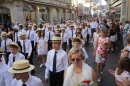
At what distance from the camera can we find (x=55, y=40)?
13.4 feet

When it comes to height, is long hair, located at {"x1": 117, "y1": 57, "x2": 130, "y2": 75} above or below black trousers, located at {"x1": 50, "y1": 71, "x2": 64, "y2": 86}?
above

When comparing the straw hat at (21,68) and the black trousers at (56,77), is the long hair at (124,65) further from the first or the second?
the straw hat at (21,68)

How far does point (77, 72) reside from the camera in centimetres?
269

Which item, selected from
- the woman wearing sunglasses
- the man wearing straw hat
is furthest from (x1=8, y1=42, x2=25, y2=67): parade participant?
the woman wearing sunglasses

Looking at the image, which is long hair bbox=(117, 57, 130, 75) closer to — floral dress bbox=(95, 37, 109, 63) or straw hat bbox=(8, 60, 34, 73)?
straw hat bbox=(8, 60, 34, 73)

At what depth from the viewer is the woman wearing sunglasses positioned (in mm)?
2598

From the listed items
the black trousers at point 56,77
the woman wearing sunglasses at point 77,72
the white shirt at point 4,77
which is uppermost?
the woman wearing sunglasses at point 77,72

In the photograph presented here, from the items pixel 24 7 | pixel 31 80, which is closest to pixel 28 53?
pixel 31 80

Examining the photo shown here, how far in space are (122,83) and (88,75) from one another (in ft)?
3.22

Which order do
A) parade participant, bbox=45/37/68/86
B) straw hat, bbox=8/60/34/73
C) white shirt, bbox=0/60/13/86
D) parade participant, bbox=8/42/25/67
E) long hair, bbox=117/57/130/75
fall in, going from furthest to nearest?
parade participant, bbox=8/42/25/67
parade participant, bbox=45/37/68/86
white shirt, bbox=0/60/13/86
long hair, bbox=117/57/130/75
straw hat, bbox=8/60/34/73

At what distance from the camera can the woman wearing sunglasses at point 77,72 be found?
102 inches

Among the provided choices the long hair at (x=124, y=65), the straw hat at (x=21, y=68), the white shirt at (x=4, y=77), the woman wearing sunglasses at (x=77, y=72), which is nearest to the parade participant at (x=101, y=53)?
the long hair at (x=124, y=65)

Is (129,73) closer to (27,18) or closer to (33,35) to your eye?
(33,35)

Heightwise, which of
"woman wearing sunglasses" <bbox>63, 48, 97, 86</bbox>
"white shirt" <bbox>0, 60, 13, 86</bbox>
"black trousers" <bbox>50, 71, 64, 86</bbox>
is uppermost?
"woman wearing sunglasses" <bbox>63, 48, 97, 86</bbox>
